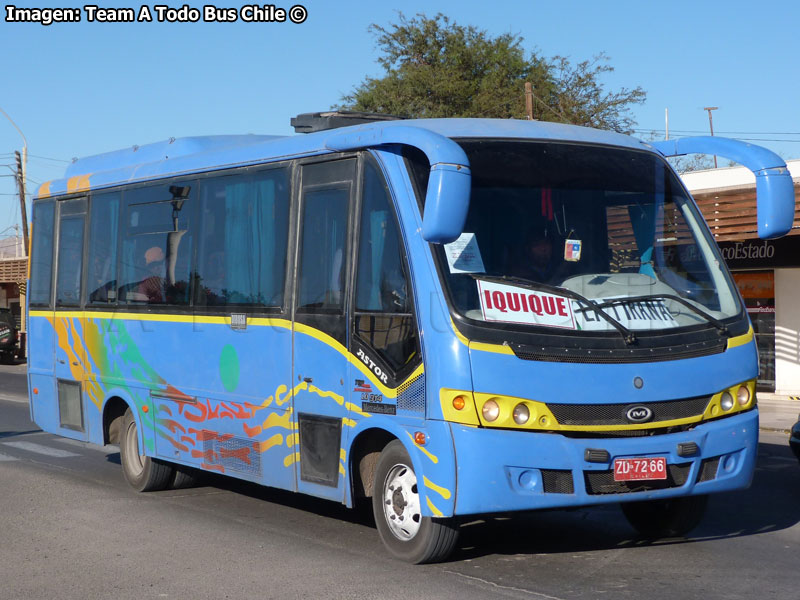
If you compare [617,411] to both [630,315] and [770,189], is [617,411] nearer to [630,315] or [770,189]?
[630,315]

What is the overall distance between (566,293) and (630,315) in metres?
0.44

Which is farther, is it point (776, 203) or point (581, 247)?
point (776, 203)

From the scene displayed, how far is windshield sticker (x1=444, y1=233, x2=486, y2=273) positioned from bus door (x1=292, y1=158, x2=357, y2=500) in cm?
103

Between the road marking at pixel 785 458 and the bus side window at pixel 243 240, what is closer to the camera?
the bus side window at pixel 243 240

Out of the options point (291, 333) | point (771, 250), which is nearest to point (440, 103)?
point (771, 250)

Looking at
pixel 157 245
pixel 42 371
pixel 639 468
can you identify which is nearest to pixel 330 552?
pixel 639 468

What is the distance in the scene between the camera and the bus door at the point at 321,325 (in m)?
7.65

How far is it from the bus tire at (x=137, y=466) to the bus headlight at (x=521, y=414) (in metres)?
5.11

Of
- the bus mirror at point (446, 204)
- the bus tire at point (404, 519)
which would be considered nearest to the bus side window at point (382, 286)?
the bus tire at point (404, 519)

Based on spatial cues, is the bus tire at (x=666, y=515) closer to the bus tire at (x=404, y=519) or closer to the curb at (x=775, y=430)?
the bus tire at (x=404, y=519)

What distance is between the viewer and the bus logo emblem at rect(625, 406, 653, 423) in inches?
265

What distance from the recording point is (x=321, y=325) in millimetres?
7832

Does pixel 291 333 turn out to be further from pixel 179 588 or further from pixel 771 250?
pixel 771 250

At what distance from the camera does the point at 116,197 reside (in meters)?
11.2
